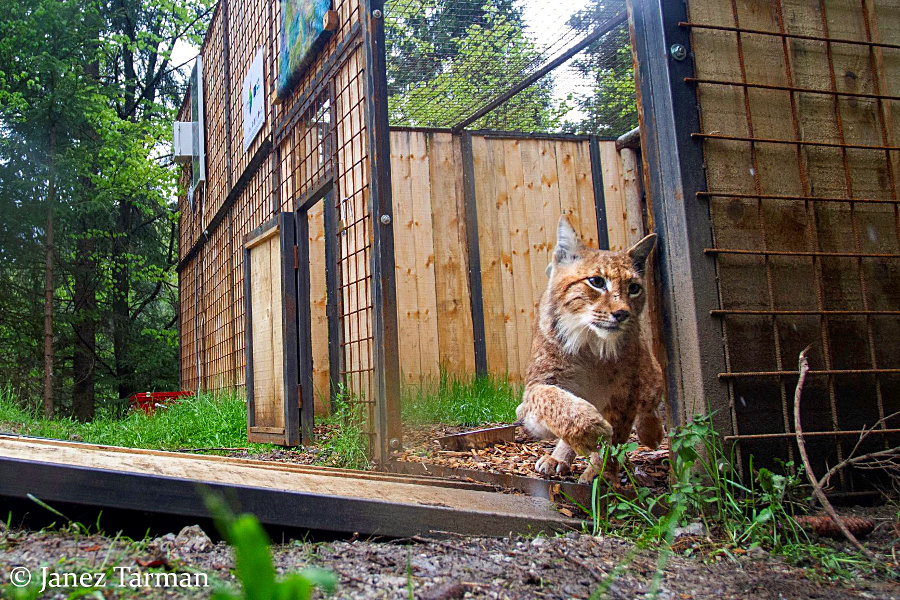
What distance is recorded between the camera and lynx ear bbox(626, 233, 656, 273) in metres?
3.10

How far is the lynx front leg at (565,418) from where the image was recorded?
2.97 meters

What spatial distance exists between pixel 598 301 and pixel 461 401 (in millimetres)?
3429

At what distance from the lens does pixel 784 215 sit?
119 inches

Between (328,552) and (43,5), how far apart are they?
45.9ft

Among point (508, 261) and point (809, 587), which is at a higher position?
point (508, 261)

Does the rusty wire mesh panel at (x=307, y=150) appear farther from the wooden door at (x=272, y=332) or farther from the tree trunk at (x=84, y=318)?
the tree trunk at (x=84, y=318)

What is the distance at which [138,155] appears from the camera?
13.3 meters

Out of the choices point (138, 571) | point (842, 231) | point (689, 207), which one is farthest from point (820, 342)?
point (138, 571)

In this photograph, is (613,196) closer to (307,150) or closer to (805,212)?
(307,150)

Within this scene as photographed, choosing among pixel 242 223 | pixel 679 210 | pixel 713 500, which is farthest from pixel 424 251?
pixel 713 500

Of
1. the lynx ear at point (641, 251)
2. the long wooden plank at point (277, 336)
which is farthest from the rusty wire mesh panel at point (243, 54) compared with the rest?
the lynx ear at point (641, 251)

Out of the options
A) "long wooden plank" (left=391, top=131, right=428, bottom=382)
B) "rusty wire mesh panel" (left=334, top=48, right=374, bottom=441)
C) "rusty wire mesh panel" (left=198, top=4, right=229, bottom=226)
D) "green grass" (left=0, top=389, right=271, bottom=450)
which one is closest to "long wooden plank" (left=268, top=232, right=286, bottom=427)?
"green grass" (left=0, top=389, right=271, bottom=450)

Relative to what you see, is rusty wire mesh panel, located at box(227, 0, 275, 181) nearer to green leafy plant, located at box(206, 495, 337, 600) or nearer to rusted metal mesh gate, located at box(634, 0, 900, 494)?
rusted metal mesh gate, located at box(634, 0, 900, 494)

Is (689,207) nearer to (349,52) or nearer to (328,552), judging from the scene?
(328,552)
